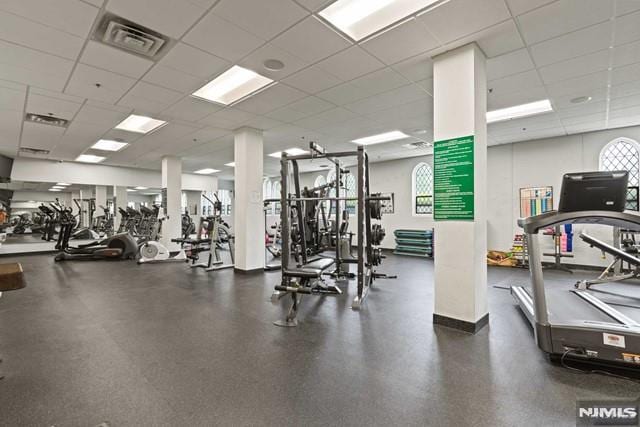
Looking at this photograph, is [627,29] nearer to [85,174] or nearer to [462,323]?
[462,323]

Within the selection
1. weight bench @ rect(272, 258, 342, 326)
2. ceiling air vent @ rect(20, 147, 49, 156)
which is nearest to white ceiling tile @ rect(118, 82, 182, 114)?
weight bench @ rect(272, 258, 342, 326)

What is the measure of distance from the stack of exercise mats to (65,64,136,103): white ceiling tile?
284 inches

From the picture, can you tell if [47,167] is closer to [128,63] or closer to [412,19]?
[128,63]

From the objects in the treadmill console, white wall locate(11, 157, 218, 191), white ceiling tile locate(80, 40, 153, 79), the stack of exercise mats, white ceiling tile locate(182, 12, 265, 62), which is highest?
white ceiling tile locate(80, 40, 153, 79)

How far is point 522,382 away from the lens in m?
2.03

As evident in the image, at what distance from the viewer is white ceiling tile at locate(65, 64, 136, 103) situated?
347cm

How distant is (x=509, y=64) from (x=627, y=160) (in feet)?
15.0

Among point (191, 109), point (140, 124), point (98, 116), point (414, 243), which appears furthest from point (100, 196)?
point (414, 243)

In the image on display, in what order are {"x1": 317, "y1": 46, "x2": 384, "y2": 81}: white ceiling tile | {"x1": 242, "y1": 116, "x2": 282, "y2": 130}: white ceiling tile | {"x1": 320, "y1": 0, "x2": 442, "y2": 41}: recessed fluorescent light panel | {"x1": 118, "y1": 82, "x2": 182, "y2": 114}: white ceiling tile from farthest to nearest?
{"x1": 242, "y1": 116, "x2": 282, "y2": 130}: white ceiling tile, {"x1": 118, "y1": 82, "x2": 182, "y2": 114}: white ceiling tile, {"x1": 317, "y1": 46, "x2": 384, "y2": 81}: white ceiling tile, {"x1": 320, "y1": 0, "x2": 442, "y2": 41}: recessed fluorescent light panel

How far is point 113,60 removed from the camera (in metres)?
3.21

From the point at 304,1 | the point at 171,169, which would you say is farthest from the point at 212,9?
the point at 171,169

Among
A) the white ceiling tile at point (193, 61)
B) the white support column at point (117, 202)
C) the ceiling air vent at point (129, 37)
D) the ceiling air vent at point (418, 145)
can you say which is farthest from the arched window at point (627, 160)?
the white support column at point (117, 202)

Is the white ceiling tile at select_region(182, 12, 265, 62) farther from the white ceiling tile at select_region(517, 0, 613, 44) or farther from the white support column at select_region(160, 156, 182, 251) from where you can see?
the white support column at select_region(160, 156, 182, 251)

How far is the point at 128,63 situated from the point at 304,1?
2.22 metres
